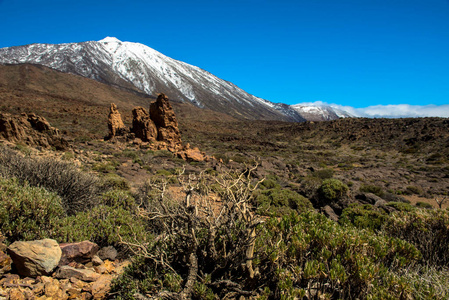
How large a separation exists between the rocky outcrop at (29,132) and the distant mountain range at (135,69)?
8639 centimetres

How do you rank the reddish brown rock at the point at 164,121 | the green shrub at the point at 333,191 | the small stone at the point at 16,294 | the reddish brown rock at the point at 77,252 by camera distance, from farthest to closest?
the reddish brown rock at the point at 164,121
the green shrub at the point at 333,191
the reddish brown rock at the point at 77,252
the small stone at the point at 16,294

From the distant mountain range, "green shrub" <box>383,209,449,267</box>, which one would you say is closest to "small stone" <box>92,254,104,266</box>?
"green shrub" <box>383,209,449,267</box>

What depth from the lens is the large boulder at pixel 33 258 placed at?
2.78m

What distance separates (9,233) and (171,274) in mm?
2375

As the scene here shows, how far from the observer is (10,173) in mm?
4805

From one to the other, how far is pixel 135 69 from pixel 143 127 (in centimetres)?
11253

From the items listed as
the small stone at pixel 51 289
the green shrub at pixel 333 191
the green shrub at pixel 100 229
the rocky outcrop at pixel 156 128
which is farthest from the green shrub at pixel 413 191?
the small stone at pixel 51 289

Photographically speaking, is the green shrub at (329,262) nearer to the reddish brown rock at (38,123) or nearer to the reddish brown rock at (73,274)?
the reddish brown rock at (73,274)

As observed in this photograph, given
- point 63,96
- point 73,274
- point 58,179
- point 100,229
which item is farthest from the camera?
point 63,96

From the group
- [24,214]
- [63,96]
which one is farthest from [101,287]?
[63,96]

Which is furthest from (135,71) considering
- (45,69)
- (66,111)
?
(66,111)

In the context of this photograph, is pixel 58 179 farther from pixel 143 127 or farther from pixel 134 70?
pixel 134 70

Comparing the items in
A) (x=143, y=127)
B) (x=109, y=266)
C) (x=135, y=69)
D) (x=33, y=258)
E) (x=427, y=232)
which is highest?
(x=135, y=69)

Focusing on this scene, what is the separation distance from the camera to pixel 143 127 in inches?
781
